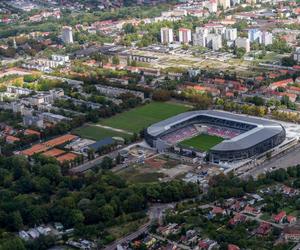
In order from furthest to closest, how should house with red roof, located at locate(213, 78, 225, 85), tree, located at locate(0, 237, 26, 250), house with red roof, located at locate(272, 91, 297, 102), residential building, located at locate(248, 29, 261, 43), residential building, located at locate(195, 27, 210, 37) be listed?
residential building, located at locate(195, 27, 210, 37) < residential building, located at locate(248, 29, 261, 43) < house with red roof, located at locate(213, 78, 225, 85) < house with red roof, located at locate(272, 91, 297, 102) < tree, located at locate(0, 237, 26, 250)

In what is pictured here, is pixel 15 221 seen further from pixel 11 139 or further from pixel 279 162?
pixel 279 162

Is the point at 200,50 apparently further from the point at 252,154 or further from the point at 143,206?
the point at 143,206

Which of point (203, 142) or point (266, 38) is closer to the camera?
point (203, 142)

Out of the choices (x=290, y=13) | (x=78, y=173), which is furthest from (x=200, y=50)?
(x=78, y=173)

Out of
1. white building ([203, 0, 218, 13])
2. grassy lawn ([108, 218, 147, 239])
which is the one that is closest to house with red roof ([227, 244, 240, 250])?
grassy lawn ([108, 218, 147, 239])

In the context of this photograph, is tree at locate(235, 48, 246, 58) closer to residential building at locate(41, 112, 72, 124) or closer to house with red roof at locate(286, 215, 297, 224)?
residential building at locate(41, 112, 72, 124)

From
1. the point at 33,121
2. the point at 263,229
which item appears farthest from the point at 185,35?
the point at 263,229
